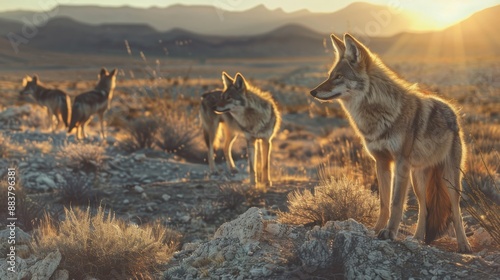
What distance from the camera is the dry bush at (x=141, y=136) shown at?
1520 centimetres

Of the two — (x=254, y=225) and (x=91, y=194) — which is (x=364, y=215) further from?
(x=91, y=194)

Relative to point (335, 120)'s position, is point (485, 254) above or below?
above

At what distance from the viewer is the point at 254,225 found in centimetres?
585

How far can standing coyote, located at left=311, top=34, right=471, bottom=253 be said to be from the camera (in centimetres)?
551

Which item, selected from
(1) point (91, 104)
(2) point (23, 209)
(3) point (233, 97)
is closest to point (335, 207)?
(3) point (233, 97)

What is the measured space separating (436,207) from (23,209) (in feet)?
17.7

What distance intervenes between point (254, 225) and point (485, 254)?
2.23 meters

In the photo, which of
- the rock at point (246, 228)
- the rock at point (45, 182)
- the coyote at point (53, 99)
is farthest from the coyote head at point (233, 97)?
the coyote at point (53, 99)

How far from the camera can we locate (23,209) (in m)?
7.95

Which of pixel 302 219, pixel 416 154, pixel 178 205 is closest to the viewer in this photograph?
pixel 416 154

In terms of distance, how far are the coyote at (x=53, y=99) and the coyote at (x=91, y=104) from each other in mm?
1063

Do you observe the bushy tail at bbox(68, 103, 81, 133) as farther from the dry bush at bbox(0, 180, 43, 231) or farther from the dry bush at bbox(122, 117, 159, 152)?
the dry bush at bbox(0, 180, 43, 231)

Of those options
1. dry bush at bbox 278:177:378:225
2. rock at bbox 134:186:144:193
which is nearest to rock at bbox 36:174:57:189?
rock at bbox 134:186:144:193

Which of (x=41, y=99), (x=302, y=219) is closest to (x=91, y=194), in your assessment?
(x=302, y=219)
